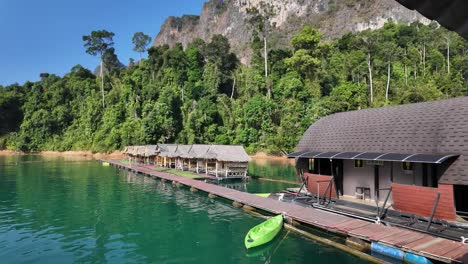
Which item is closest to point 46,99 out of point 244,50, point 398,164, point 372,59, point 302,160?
point 244,50

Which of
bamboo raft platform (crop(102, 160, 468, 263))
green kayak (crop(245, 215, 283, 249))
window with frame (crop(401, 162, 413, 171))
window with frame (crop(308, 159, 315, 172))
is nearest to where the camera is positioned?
bamboo raft platform (crop(102, 160, 468, 263))

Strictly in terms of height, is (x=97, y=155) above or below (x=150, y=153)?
below

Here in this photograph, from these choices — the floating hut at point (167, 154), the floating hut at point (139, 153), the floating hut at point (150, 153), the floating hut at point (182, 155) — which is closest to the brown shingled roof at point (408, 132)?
the floating hut at point (182, 155)

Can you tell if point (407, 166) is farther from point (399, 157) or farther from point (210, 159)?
point (210, 159)

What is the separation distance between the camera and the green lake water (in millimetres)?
15664

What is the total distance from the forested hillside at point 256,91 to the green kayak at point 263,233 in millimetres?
47222

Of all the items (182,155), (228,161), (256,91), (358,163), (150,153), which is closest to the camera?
(358,163)

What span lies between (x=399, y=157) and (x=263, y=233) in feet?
24.5

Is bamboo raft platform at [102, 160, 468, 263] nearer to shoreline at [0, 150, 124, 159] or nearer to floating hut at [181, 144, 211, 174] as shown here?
floating hut at [181, 144, 211, 174]

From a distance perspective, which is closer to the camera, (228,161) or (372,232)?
(372,232)

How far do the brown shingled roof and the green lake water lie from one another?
599cm

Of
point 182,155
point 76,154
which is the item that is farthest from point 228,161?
point 76,154

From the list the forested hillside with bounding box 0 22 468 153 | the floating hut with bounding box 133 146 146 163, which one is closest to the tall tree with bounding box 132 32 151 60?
the forested hillside with bounding box 0 22 468 153

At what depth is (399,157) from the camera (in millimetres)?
15766
